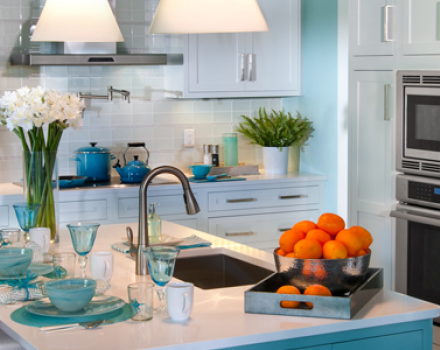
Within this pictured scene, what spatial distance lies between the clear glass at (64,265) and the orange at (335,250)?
2.40 ft

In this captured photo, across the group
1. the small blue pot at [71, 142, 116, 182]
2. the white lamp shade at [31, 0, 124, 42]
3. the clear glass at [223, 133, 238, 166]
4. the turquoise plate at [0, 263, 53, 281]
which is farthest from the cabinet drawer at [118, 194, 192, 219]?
the turquoise plate at [0, 263, 53, 281]

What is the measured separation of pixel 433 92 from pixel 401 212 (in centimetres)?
65

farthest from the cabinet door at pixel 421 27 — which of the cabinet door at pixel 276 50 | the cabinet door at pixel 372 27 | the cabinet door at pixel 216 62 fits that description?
the cabinet door at pixel 216 62

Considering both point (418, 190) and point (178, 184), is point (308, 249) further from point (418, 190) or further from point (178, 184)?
point (178, 184)

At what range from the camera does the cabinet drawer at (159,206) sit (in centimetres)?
392

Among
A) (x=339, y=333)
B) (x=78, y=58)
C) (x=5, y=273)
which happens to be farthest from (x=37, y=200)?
(x=78, y=58)

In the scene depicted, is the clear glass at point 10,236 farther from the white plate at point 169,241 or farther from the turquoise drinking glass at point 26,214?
the white plate at point 169,241

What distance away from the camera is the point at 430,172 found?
323 centimetres

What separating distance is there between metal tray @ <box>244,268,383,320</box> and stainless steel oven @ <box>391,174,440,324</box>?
1688 millimetres

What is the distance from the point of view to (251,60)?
14.7 feet

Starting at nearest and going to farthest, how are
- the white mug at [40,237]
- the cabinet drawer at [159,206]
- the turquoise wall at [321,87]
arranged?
the white mug at [40,237], the cabinet drawer at [159,206], the turquoise wall at [321,87]

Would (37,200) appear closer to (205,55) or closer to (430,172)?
(430,172)

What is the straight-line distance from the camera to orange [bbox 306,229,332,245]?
165 centimetres

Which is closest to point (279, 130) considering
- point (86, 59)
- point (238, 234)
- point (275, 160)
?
point (275, 160)
